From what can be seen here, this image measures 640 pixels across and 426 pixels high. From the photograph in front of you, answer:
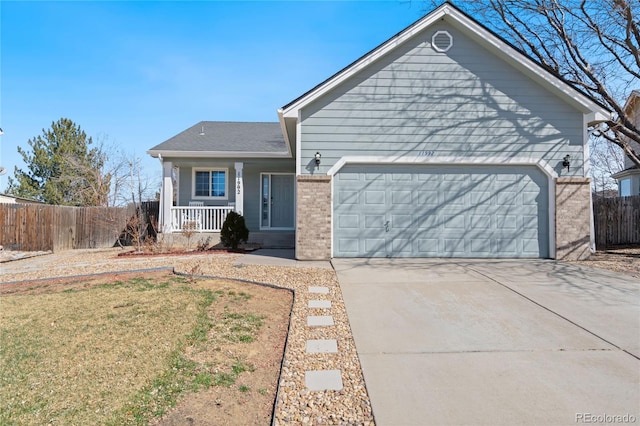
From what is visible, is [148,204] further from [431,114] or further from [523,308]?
[523,308]

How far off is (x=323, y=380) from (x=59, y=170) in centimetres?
2813

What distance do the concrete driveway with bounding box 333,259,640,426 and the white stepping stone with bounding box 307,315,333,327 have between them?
324 mm

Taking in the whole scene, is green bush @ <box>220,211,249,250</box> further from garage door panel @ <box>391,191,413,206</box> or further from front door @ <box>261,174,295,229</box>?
garage door panel @ <box>391,191,413,206</box>

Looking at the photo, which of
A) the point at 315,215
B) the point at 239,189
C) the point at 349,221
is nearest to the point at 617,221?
the point at 349,221

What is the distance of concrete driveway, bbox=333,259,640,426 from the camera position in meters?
2.47

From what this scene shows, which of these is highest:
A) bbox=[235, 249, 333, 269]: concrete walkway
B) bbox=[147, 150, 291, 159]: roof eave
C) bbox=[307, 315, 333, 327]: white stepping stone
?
bbox=[147, 150, 291, 159]: roof eave

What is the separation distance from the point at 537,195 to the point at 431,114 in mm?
3539

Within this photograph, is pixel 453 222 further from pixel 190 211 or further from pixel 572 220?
pixel 190 211

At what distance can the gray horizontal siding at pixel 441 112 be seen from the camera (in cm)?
855

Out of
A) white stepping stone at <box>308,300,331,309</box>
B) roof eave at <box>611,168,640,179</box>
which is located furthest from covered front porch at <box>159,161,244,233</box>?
roof eave at <box>611,168,640,179</box>

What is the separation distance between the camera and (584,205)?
27.8 ft

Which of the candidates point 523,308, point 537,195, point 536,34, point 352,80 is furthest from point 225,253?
point 536,34

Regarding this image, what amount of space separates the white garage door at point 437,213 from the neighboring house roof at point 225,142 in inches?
189

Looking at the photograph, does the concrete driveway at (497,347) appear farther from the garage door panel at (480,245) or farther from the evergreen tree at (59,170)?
the evergreen tree at (59,170)
